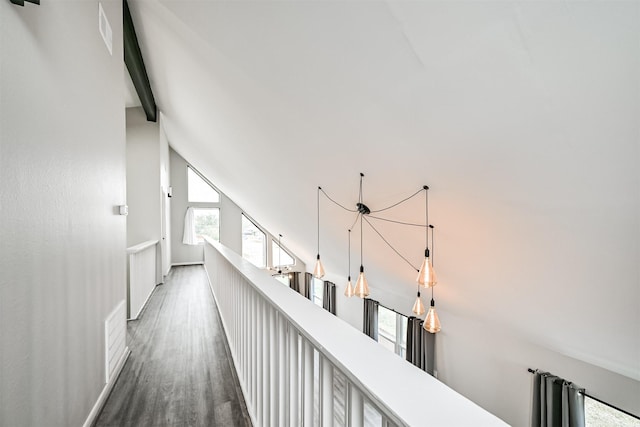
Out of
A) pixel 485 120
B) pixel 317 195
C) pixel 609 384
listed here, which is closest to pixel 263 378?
pixel 485 120

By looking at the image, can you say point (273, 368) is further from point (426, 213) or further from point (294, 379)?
point (426, 213)

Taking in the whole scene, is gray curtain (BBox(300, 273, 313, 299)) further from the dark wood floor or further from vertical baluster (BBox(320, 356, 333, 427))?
vertical baluster (BBox(320, 356, 333, 427))

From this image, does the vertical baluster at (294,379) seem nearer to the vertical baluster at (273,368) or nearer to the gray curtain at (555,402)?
the vertical baluster at (273,368)

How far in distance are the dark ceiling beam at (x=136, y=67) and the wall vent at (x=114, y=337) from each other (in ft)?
10.3

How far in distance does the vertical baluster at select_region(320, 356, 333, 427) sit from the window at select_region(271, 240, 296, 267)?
10211mm

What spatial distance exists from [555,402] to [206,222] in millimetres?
9407

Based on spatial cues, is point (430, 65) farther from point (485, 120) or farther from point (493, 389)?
point (493, 389)

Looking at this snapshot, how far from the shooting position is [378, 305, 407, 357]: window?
5.97 m

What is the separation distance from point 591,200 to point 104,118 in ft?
10.1

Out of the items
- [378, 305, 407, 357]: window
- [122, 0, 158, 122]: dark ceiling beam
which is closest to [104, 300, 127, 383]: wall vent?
[122, 0, 158, 122]: dark ceiling beam

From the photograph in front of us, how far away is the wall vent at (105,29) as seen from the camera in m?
2.12

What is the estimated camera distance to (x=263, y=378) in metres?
1.43

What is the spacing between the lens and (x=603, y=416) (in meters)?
3.24

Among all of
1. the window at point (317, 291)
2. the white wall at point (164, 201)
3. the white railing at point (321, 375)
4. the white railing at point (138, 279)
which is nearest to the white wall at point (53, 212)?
the white railing at point (321, 375)
